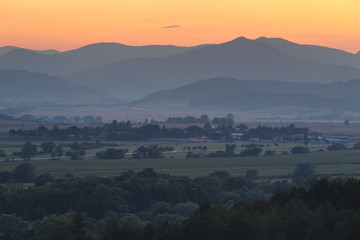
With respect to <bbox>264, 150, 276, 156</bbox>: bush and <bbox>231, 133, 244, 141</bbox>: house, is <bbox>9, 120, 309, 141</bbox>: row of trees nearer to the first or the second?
<bbox>231, 133, 244, 141</bbox>: house

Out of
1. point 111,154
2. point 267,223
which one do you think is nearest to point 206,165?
point 111,154

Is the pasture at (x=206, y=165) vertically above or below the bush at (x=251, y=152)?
below

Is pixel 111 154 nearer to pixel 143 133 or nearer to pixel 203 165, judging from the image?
pixel 203 165

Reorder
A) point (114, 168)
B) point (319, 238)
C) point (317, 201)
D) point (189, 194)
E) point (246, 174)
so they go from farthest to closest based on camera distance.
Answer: point (114, 168)
point (246, 174)
point (189, 194)
point (317, 201)
point (319, 238)

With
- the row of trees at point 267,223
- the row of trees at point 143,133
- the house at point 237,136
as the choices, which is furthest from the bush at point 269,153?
the row of trees at point 267,223

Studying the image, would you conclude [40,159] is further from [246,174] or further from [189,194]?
[189,194]

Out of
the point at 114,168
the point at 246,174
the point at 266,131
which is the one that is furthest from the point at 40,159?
the point at 266,131

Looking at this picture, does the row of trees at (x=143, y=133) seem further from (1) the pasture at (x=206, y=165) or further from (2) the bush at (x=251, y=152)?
(1) the pasture at (x=206, y=165)

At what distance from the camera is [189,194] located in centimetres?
6328

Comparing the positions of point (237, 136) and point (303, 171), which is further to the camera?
point (237, 136)

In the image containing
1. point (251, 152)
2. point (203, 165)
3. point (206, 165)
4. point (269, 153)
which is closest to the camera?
point (203, 165)

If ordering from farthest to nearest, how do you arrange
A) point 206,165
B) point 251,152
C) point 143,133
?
point 143,133, point 251,152, point 206,165

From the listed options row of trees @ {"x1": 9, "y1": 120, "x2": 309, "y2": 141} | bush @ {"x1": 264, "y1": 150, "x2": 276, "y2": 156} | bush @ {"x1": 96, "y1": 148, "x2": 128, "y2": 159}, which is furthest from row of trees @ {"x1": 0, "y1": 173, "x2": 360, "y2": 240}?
row of trees @ {"x1": 9, "y1": 120, "x2": 309, "y2": 141}

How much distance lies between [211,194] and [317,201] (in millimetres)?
21664
